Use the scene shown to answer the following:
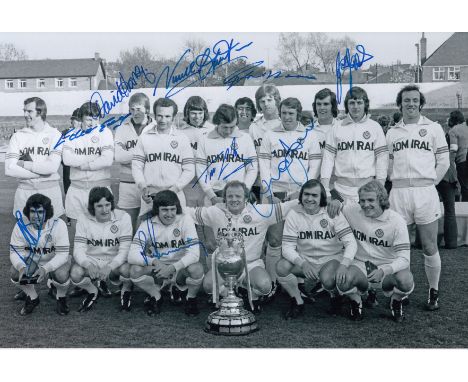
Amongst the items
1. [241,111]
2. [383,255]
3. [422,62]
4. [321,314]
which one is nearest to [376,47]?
[422,62]

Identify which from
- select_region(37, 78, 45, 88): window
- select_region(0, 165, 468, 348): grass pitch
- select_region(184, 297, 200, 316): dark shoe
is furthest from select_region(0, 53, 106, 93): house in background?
select_region(184, 297, 200, 316): dark shoe

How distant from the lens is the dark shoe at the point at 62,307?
14.7ft

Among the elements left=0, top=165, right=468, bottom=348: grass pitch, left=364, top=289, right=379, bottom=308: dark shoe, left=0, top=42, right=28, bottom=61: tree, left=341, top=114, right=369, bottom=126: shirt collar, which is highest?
left=0, top=42, right=28, bottom=61: tree

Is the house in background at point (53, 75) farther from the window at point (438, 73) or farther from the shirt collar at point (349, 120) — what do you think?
the window at point (438, 73)

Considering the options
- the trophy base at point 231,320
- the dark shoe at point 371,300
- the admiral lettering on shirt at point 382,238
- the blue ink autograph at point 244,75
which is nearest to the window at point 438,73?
the blue ink autograph at point 244,75

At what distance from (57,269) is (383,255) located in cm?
236

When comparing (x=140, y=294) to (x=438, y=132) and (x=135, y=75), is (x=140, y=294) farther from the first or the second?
(x=438, y=132)

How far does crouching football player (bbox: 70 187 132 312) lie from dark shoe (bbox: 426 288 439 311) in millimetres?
2188

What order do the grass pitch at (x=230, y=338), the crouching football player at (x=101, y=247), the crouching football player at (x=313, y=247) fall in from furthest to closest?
the crouching football player at (x=101, y=247), the crouching football player at (x=313, y=247), the grass pitch at (x=230, y=338)

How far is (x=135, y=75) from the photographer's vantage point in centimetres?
459

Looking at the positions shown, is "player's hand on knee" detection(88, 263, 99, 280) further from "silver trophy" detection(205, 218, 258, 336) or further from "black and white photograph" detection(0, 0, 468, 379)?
"silver trophy" detection(205, 218, 258, 336)

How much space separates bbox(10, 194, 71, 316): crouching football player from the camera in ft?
14.9

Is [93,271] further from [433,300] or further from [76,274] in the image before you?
[433,300]

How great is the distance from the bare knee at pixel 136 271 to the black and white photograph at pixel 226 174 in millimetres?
15
